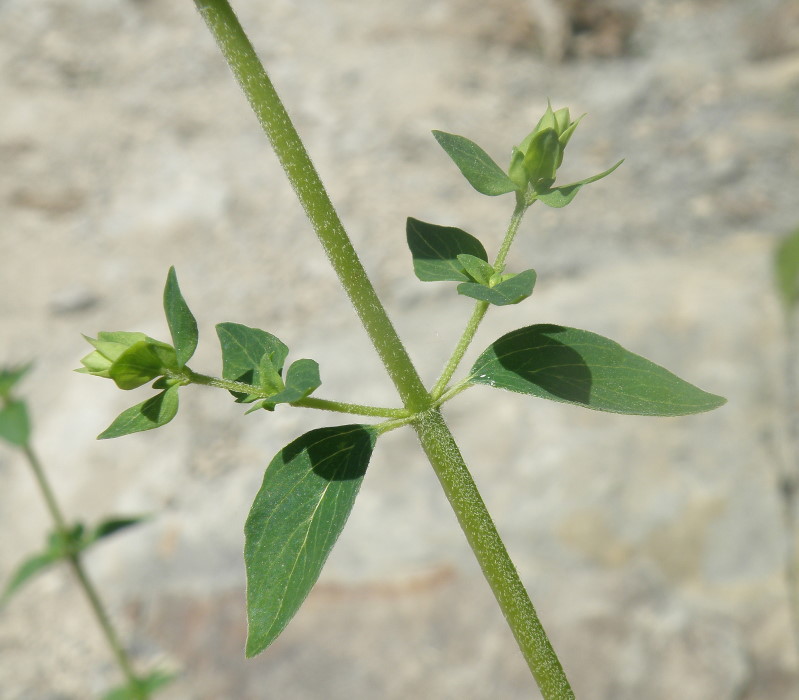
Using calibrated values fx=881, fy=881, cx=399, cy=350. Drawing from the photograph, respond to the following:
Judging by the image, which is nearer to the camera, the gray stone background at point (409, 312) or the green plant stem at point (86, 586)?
the green plant stem at point (86, 586)

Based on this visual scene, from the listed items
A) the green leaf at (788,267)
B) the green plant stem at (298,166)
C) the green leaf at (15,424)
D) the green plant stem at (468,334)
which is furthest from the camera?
the green leaf at (788,267)

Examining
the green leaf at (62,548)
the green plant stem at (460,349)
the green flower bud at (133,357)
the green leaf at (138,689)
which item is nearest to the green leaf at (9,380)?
the green leaf at (62,548)

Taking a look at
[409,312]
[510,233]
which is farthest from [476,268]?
[409,312]

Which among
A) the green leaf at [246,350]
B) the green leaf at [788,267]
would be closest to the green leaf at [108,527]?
the green leaf at [246,350]

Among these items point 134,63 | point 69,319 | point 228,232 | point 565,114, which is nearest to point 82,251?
point 69,319

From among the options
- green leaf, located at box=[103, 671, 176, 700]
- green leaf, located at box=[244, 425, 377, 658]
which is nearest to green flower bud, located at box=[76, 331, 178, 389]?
green leaf, located at box=[244, 425, 377, 658]

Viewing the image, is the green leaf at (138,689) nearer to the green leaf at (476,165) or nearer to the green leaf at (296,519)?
the green leaf at (296,519)

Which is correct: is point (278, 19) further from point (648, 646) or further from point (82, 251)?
point (648, 646)

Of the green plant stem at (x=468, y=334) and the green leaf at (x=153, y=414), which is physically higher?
the green leaf at (x=153, y=414)

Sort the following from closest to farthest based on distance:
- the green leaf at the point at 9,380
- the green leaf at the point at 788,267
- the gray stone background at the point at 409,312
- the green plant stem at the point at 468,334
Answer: the green plant stem at the point at 468,334, the green leaf at the point at 9,380, the green leaf at the point at 788,267, the gray stone background at the point at 409,312

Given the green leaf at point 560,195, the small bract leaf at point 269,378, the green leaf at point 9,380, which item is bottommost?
the small bract leaf at point 269,378
